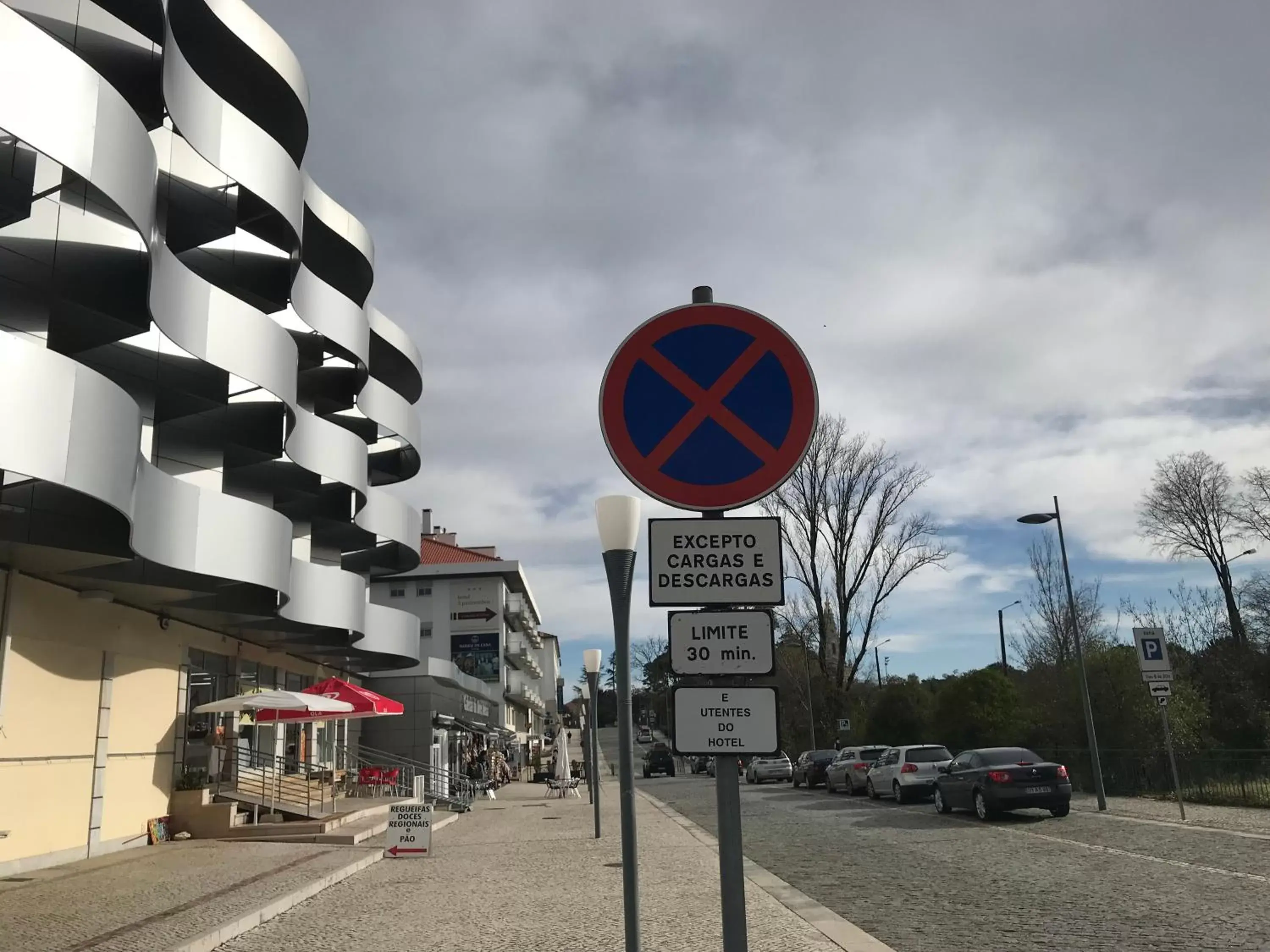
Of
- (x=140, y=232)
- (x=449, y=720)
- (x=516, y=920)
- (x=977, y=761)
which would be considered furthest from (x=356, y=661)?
(x=516, y=920)

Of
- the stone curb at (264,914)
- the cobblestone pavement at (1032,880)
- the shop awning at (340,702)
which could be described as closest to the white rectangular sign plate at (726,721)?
the cobblestone pavement at (1032,880)

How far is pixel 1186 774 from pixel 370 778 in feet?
74.0

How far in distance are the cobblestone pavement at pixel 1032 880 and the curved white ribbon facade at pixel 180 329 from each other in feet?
32.9

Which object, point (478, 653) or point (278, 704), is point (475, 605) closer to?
point (478, 653)

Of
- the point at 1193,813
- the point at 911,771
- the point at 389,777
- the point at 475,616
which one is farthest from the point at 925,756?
the point at 475,616

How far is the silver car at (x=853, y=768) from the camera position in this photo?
31.8 m

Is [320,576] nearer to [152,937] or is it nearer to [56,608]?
[56,608]

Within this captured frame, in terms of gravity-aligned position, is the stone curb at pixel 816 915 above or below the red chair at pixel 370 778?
below

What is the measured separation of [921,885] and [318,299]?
18.2 metres

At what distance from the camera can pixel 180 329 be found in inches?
631

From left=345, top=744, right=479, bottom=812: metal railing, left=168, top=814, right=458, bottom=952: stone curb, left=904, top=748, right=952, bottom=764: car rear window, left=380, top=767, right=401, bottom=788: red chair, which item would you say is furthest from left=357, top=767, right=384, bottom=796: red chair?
left=168, top=814, right=458, bottom=952: stone curb

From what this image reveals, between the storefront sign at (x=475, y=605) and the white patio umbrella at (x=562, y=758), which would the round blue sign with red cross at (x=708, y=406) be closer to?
the white patio umbrella at (x=562, y=758)

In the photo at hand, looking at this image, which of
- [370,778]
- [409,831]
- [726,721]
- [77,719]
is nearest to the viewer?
[726,721]

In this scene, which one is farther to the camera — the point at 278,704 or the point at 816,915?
the point at 278,704
